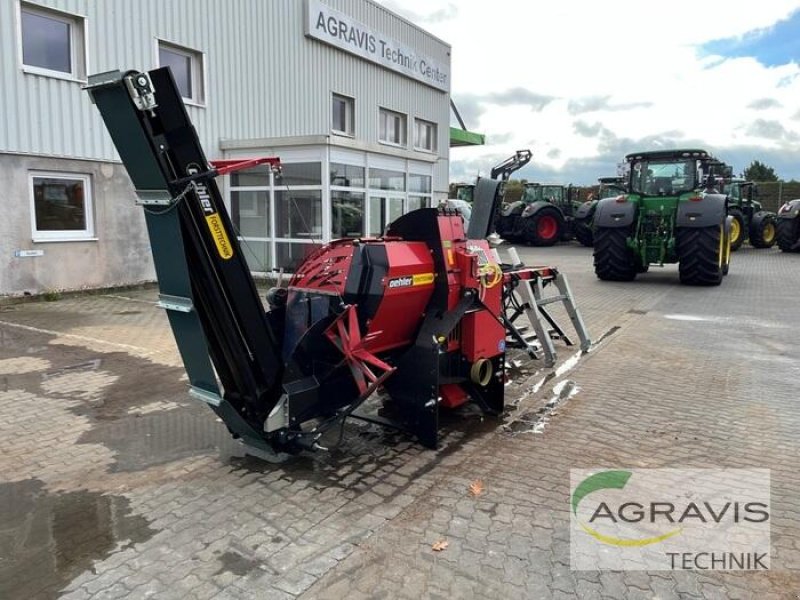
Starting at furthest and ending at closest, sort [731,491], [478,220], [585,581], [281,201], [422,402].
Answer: [281,201] → [478,220] → [422,402] → [731,491] → [585,581]

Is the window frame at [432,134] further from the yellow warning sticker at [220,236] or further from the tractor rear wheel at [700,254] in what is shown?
the yellow warning sticker at [220,236]

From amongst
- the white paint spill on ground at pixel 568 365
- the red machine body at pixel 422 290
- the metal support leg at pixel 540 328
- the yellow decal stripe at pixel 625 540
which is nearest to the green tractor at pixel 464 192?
the white paint spill on ground at pixel 568 365

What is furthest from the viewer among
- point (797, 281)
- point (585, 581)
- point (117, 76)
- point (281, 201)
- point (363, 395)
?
point (797, 281)

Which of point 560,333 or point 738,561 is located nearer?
point 738,561

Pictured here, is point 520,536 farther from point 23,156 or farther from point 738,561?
point 23,156

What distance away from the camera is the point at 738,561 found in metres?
3.08

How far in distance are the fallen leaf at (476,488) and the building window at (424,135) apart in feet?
62.0

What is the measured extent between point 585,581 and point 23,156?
36.5 ft

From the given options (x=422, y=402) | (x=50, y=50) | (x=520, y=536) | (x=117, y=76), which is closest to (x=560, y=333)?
(x=422, y=402)

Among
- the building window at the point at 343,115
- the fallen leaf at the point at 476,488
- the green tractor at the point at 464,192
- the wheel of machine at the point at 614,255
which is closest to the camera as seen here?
the fallen leaf at the point at 476,488

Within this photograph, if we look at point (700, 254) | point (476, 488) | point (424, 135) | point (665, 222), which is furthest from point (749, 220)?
point (476, 488)

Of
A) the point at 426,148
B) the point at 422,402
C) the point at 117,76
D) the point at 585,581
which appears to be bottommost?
the point at 585,581

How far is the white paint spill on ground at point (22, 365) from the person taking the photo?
21.1 ft

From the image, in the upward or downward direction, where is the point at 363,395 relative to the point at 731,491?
upward
